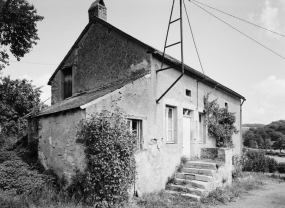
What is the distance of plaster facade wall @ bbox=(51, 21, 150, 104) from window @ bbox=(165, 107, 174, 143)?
2268 millimetres

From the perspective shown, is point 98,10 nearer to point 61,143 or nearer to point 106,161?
point 61,143

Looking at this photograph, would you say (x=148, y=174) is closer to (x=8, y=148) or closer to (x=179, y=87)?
(x=179, y=87)

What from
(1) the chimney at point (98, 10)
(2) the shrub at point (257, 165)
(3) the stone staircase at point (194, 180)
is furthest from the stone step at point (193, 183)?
(2) the shrub at point (257, 165)

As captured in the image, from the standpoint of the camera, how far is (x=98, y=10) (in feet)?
40.6

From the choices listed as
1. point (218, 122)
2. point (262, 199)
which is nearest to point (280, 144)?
point (218, 122)

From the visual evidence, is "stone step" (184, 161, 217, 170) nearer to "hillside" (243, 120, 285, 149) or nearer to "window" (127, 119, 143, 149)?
"window" (127, 119, 143, 149)

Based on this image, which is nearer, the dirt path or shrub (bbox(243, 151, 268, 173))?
the dirt path

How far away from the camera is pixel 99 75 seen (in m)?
11.4

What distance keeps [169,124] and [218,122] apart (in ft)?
15.1

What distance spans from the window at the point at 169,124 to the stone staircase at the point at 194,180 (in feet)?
4.49

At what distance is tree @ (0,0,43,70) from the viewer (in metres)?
14.2

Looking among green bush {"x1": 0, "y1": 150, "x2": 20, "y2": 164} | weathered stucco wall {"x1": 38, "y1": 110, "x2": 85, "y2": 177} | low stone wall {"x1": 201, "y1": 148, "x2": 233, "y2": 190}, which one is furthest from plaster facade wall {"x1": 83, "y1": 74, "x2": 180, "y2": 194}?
green bush {"x1": 0, "y1": 150, "x2": 20, "y2": 164}

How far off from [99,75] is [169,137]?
13.7 ft

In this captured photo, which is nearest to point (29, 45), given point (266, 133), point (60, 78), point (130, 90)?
point (60, 78)
